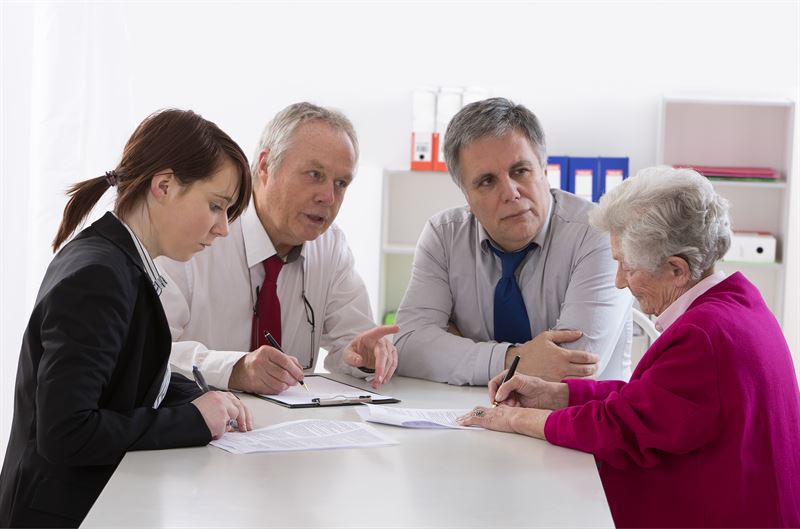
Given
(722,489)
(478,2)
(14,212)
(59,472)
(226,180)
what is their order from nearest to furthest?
1. (59,472)
2. (722,489)
3. (226,180)
4. (14,212)
5. (478,2)

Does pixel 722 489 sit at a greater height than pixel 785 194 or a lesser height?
lesser

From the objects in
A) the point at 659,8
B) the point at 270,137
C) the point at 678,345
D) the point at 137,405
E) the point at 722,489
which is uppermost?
the point at 659,8

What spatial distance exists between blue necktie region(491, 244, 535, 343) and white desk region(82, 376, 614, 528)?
0.74 metres

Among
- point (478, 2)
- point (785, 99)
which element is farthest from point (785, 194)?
point (478, 2)

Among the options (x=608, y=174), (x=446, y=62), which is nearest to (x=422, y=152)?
(x=446, y=62)

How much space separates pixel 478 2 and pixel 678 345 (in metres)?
3.89

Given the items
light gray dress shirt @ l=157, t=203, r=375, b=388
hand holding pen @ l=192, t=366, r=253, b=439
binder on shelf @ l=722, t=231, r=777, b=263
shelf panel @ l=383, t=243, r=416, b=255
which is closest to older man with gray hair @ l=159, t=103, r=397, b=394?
light gray dress shirt @ l=157, t=203, r=375, b=388

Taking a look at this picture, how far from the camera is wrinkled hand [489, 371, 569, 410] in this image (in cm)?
181

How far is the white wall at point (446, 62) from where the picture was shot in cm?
489

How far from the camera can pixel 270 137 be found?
2.52m

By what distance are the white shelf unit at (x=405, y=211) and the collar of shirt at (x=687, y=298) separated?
3361mm

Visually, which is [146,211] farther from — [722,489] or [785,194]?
[785,194]

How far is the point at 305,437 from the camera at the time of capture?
1598mm

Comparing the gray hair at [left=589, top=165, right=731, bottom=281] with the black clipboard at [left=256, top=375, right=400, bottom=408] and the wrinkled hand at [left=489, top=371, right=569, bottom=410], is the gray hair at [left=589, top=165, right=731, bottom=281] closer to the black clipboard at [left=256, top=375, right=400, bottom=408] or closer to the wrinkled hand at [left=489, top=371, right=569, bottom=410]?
the wrinkled hand at [left=489, top=371, right=569, bottom=410]
